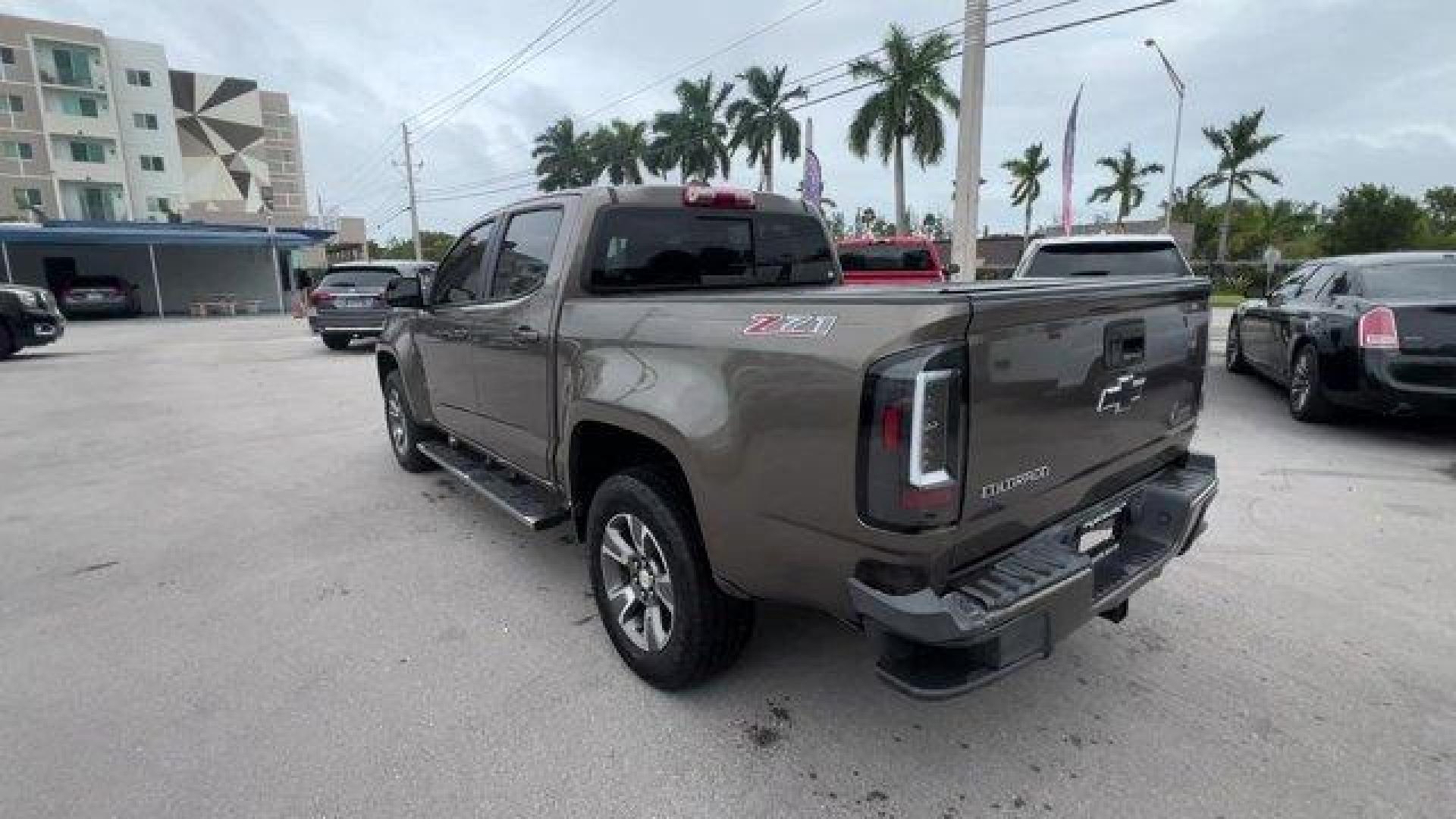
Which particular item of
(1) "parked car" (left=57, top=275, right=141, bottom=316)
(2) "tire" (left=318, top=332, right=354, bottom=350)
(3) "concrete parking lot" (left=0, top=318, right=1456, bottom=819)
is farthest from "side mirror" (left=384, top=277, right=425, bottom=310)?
(1) "parked car" (left=57, top=275, right=141, bottom=316)

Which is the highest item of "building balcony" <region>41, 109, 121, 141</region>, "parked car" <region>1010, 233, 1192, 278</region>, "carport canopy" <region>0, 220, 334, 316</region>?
"building balcony" <region>41, 109, 121, 141</region>

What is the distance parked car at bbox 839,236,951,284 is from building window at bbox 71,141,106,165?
2189 inches

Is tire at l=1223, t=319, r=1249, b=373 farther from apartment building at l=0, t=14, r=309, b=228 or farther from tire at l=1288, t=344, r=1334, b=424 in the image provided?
apartment building at l=0, t=14, r=309, b=228

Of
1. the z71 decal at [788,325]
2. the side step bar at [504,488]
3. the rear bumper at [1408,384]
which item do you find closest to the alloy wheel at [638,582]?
the side step bar at [504,488]

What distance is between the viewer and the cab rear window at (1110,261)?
7746mm

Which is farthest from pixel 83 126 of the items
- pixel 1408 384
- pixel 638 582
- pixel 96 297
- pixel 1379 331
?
pixel 1408 384

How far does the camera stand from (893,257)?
32.3 ft

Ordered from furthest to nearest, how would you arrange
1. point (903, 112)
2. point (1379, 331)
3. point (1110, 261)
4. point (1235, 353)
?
point (903, 112), point (1235, 353), point (1110, 261), point (1379, 331)

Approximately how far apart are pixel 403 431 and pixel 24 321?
13.0m

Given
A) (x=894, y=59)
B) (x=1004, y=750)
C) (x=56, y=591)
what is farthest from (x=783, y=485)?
(x=894, y=59)

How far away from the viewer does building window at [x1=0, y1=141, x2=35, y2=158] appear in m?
44.0

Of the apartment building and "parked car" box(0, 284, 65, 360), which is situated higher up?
the apartment building

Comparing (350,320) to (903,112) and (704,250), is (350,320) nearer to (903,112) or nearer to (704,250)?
(704,250)

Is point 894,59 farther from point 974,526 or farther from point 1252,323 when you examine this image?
point 974,526
